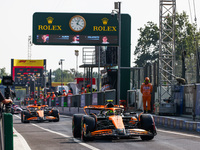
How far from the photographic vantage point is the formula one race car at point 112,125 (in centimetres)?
1309

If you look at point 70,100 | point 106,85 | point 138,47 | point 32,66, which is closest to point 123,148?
point 106,85

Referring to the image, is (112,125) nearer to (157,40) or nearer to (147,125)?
(147,125)

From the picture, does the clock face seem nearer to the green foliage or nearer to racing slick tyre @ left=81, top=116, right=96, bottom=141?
racing slick tyre @ left=81, top=116, right=96, bottom=141

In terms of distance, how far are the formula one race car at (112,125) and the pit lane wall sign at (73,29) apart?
19.8 meters

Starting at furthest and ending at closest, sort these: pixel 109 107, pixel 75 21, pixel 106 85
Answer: pixel 106 85 < pixel 75 21 < pixel 109 107

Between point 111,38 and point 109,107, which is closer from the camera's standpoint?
point 109,107

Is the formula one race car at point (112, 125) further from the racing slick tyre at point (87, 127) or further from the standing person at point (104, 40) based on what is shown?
the standing person at point (104, 40)

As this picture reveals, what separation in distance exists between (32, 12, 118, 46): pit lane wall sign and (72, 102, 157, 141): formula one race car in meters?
19.8

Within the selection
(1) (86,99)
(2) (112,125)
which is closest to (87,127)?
(2) (112,125)

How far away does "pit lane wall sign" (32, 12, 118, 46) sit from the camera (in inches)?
1334

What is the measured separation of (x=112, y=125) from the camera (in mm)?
13539

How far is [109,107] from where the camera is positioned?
47.7ft

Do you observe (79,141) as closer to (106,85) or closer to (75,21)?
(75,21)

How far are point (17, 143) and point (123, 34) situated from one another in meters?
25.1
